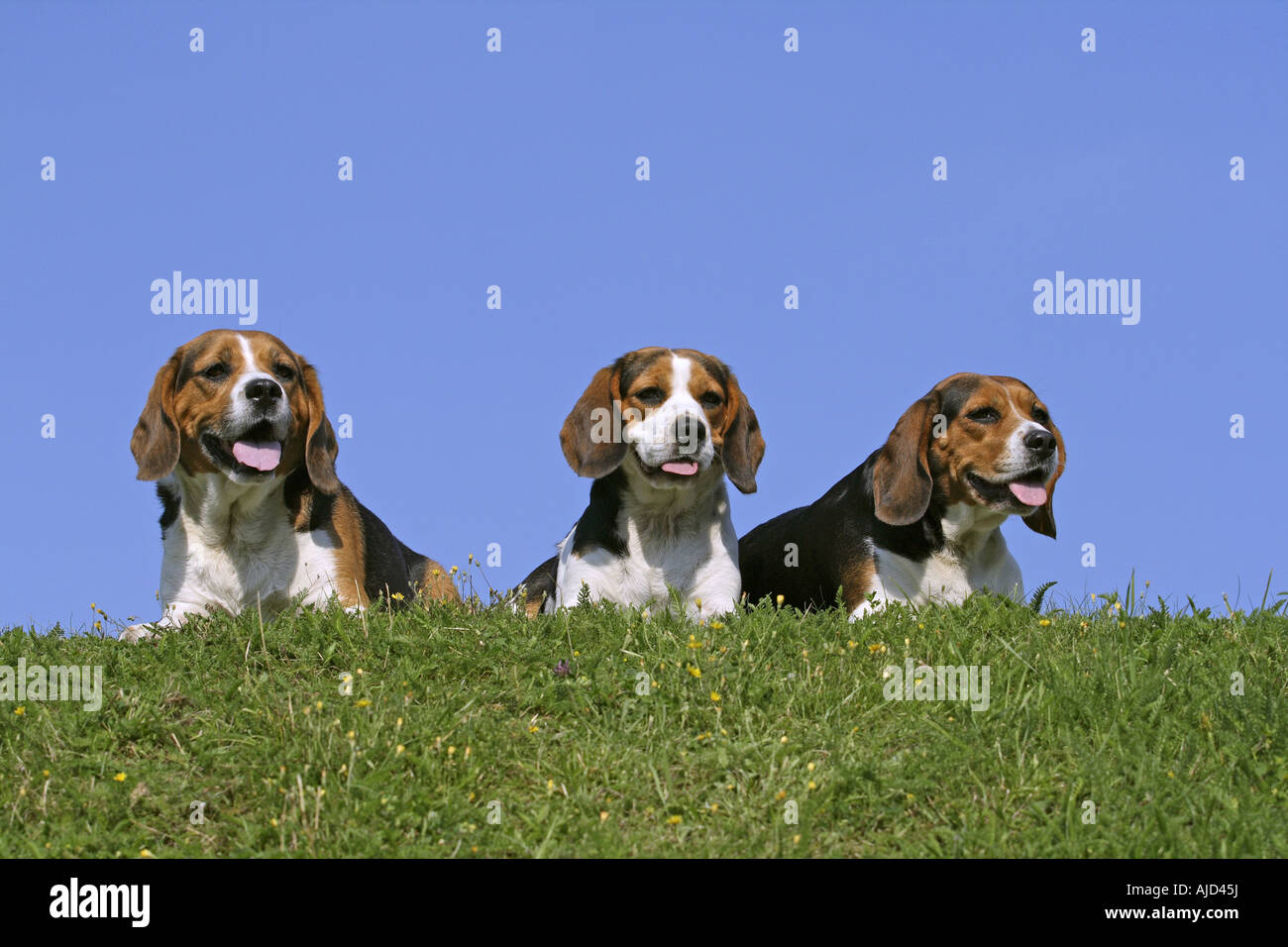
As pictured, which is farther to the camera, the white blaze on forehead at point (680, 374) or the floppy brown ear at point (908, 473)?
the floppy brown ear at point (908, 473)

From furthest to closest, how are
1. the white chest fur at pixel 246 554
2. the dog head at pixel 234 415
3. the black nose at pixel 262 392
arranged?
the white chest fur at pixel 246 554
the dog head at pixel 234 415
the black nose at pixel 262 392

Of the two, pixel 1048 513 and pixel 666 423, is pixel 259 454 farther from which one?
pixel 1048 513

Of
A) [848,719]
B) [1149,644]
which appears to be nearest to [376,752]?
[848,719]

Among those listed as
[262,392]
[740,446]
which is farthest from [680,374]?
[262,392]

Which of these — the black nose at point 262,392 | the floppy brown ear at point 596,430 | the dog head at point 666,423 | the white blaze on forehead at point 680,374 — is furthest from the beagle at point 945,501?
the black nose at point 262,392

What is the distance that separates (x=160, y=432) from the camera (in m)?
8.95

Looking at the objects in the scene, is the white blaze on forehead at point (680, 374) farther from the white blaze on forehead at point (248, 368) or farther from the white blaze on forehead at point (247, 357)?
the white blaze on forehead at point (247, 357)

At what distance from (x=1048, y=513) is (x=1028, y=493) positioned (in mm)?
907

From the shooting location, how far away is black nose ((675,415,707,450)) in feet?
28.2

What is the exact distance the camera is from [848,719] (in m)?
6.70

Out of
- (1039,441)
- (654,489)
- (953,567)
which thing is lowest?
(953,567)

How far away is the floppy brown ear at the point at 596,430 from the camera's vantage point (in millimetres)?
9094
